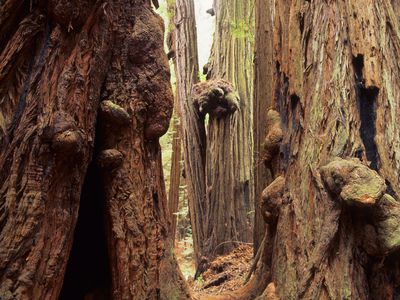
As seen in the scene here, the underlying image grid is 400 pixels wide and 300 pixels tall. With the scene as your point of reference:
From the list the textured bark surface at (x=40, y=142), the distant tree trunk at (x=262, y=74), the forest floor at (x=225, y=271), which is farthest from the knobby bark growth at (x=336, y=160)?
the forest floor at (x=225, y=271)

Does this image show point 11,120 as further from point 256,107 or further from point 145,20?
point 256,107

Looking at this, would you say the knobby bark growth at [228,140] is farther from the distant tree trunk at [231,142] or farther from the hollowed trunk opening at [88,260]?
the hollowed trunk opening at [88,260]

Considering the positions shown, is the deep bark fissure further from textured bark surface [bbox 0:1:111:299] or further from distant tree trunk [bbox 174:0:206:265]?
distant tree trunk [bbox 174:0:206:265]

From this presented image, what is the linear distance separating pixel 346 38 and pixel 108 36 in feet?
5.64

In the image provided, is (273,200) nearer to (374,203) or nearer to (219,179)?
(374,203)

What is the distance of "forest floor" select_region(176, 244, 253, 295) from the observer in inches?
233

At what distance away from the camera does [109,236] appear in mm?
3287

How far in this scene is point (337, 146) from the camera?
2955mm

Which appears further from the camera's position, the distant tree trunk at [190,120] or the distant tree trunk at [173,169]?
the distant tree trunk at [173,169]

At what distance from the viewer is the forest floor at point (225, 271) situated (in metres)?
5.91

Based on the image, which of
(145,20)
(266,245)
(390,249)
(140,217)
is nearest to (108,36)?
(145,20)

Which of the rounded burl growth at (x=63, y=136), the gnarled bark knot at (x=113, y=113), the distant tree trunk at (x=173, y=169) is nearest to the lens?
the rounded burl growth at (x=63, y=136)

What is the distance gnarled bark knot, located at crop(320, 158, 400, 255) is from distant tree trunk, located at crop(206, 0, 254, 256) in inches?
188

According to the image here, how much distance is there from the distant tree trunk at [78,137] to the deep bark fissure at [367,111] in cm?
143
